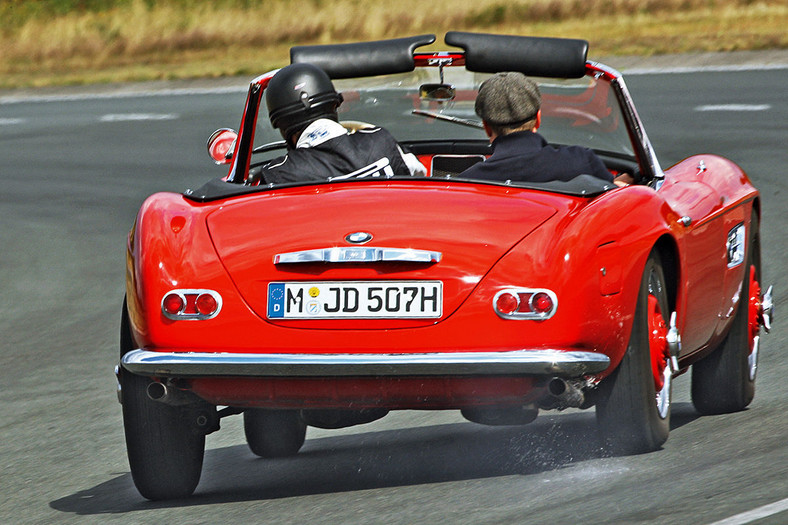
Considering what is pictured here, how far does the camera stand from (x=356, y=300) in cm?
488

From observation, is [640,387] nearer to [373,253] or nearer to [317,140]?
[373,253]

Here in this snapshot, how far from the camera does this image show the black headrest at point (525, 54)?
6621mm

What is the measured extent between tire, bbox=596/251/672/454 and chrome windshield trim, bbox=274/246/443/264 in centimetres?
75

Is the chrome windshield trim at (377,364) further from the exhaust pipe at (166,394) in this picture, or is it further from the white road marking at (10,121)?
the white road marking at (10,121)

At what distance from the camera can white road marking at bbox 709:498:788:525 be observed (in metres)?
4.20

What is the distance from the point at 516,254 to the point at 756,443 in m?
1.26

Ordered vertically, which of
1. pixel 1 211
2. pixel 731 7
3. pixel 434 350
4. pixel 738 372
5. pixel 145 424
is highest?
pixel 434 350

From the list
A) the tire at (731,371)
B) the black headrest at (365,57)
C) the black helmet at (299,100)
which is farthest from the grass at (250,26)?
the black helmet at (299,100)

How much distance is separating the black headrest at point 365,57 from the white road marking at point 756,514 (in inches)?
126

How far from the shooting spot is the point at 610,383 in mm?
5129

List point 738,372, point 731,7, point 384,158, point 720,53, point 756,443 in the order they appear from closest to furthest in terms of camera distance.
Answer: point 756,443 → point 384,158 → point 738,372 → point 720,53 → point 731,7

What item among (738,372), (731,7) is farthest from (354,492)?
(731,7)

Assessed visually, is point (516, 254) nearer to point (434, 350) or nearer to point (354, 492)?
point (434, 350)

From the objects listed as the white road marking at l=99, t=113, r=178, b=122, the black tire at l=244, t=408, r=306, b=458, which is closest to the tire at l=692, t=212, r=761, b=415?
the black tire at l=244, t=408, r=306, b=458
